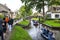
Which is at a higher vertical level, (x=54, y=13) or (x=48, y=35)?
(x=54, y=13)

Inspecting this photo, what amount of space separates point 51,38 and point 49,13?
62.3 metres

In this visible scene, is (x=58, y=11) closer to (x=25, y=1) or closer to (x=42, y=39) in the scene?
(x=25, y=1)

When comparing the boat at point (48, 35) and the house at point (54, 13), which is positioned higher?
the house at point (54, 13)

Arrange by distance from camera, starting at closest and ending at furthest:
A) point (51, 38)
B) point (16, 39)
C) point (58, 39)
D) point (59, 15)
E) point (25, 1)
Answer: point (16, 39)
point (51, 38)
point (58, 39)
point (25, 1)
point (59, 15)

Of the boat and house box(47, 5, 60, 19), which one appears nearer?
the boat

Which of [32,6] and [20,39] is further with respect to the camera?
[32,6]

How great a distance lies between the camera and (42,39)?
26281 millimetres

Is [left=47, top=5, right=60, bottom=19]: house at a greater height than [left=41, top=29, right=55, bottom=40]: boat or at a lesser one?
greater

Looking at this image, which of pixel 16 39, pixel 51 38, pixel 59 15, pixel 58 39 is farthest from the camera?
pixel 59 15

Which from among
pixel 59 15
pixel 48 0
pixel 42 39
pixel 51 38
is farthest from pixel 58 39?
pixel 59 15

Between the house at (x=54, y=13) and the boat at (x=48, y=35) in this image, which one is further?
the house at (x=54, y=13)

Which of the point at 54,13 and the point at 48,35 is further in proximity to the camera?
the point at 54,13

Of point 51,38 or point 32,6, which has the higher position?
point 32,6

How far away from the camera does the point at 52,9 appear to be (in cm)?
8319
